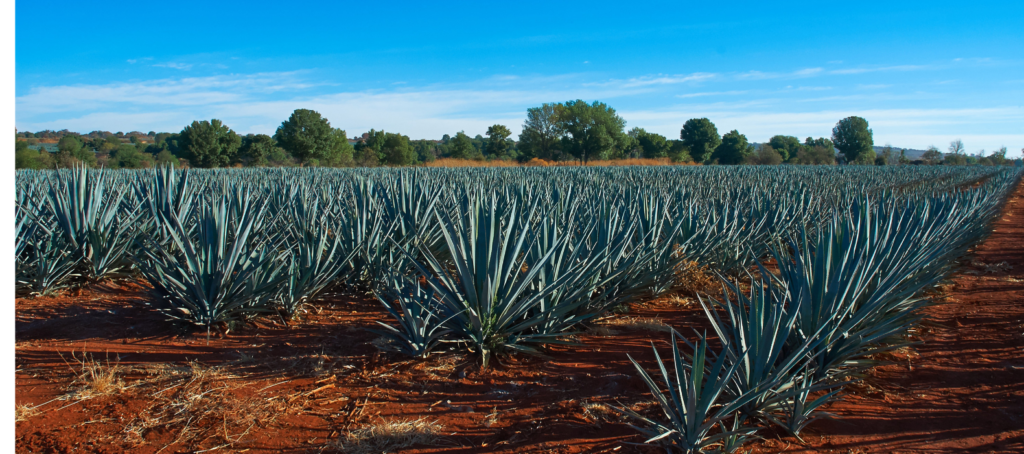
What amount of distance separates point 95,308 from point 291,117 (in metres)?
45.9

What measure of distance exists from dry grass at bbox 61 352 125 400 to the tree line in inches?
1177

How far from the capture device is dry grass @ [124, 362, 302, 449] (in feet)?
7.20

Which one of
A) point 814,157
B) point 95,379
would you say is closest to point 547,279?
point 95,379

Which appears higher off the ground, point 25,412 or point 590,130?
point 590,130

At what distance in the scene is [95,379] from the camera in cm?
263

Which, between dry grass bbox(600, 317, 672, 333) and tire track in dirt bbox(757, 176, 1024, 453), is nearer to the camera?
tire track in dirt bbox(757, 176, 1024, 453)

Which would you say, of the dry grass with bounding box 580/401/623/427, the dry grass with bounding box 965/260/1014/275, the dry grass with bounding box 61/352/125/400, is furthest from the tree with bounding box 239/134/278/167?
the dry grass with bounding box 580/401/623/427

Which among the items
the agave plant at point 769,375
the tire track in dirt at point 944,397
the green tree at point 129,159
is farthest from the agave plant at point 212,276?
the green tree at point 129,159

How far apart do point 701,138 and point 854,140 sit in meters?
36.6

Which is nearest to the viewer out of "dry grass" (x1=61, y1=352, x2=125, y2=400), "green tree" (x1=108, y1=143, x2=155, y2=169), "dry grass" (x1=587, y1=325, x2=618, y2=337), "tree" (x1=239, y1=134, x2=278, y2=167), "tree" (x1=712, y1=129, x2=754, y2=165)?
"dry grass" (x1=61, y1=352, x2=125, y2=400)

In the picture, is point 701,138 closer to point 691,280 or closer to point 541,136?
point 541,136

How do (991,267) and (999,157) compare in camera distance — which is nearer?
(991,267)

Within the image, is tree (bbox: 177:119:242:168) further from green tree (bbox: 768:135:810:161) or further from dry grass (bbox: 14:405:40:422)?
green tree (bbox: 768:135:810:161)

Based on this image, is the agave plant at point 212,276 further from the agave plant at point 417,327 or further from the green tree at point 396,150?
the green tree at point 396,150
